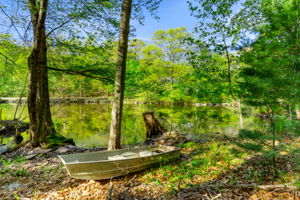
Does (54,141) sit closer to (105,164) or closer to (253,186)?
(105,164)

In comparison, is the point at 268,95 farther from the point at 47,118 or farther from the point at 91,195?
the point at 47,118

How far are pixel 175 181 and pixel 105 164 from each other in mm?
1357

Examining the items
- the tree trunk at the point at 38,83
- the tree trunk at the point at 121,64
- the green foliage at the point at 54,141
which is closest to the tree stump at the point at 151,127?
the tree trunk at the point at 121,64

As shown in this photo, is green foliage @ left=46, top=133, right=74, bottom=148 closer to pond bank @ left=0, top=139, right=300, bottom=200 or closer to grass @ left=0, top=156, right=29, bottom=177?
grass @ left=0, top=156, right=29, bottom=177

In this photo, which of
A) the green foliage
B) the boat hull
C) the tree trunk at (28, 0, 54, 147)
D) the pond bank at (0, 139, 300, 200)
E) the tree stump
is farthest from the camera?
the tree stump


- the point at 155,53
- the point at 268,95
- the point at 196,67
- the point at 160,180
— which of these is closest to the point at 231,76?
the point at 196,67

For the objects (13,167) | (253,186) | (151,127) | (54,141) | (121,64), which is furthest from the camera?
(151,127)

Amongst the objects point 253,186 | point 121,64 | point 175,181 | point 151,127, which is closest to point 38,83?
point 121,64

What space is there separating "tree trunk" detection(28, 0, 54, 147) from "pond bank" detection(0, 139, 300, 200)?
4.09 feet

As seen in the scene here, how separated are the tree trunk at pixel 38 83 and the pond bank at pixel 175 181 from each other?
1245mm

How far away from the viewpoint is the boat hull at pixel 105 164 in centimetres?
272

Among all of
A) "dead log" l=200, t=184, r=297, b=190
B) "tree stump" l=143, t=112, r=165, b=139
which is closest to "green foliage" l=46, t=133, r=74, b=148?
"tree stump" l=143, t=112, r=165, b=139

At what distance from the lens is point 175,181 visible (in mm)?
2906

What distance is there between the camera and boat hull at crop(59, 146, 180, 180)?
272 cm
